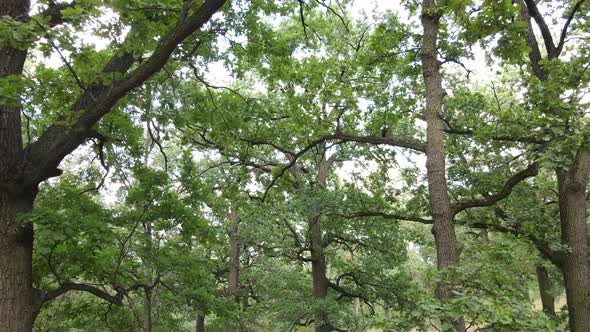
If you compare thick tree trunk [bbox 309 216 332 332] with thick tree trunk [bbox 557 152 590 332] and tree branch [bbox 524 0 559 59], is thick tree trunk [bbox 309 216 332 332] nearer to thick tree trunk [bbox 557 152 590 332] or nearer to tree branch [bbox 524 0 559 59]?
thick tree trunk [bbox 557 152 590 332]

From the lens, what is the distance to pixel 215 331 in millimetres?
23078

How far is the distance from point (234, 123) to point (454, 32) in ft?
14.1

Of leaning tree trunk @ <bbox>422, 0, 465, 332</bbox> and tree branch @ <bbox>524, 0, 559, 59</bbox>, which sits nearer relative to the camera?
leaning tree trunk @ <bbox>422, 0, 465, 332</bbox>

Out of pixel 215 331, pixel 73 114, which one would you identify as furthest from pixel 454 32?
pixel 215 331

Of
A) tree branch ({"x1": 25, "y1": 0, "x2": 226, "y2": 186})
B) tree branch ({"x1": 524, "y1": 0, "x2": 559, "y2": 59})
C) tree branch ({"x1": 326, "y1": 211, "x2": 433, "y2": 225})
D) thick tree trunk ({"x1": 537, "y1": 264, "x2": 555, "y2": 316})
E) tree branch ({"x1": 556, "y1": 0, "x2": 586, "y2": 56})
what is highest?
tree branch ({"x1": 524, "y1": 0, "x2": 559, "y2": 59})

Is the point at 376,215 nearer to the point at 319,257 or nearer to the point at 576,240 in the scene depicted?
the point at 319,257

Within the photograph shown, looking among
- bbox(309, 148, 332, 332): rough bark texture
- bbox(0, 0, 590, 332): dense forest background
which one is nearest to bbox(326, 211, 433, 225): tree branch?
bbox(0, 0, 590, 332): dense forest background

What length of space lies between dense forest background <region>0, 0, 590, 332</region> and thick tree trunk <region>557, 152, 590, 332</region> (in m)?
0.03

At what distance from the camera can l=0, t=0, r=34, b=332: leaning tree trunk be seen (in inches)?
208

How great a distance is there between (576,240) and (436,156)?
14.7ft

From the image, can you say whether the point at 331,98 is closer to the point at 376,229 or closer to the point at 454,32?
the point at 454,32

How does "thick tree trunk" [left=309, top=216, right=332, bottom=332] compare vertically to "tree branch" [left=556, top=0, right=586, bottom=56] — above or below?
below

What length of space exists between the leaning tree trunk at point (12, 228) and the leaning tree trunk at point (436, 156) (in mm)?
5489

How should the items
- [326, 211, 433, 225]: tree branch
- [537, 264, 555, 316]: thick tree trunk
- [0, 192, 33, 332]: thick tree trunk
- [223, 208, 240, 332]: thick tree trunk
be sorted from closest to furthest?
[0, 192, 33, 332]: thick tree trunk → [326, 211, 433, 225]: tree branch → [537, 264, 555, 316]: thick tree trunk → [223, 208, 240, 332]: thick tree trunk
